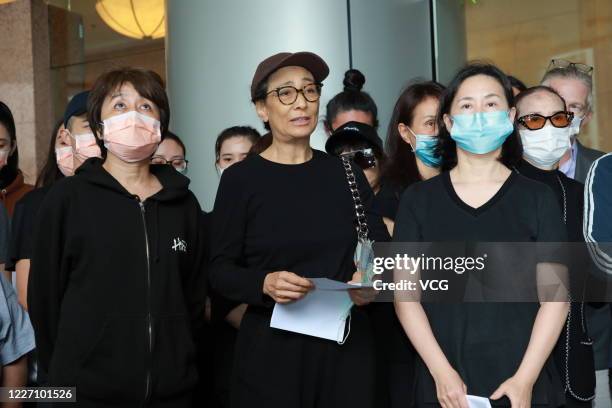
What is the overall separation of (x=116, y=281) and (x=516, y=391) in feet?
4.52

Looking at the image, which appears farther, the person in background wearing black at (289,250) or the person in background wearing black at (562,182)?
the person in background wearing black at (562,182)

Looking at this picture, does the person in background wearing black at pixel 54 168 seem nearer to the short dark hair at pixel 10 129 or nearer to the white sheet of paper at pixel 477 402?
the short dark hair at pixel 10 129

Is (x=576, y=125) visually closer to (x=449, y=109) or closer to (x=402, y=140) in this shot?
(x=402, y=140)

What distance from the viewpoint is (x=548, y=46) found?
20.1 feet

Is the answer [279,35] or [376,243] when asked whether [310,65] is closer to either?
[376,243]

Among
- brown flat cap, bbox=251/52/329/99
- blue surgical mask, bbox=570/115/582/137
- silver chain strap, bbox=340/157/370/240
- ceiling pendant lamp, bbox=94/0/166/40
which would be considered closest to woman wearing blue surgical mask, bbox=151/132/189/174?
brown flat cap, bbox=251/52/329/99

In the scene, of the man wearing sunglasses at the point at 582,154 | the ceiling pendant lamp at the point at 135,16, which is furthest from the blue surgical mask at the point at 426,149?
the ceiling pendant lamp at the point at 135,16

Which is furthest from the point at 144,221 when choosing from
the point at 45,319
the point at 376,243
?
the point at 376,243

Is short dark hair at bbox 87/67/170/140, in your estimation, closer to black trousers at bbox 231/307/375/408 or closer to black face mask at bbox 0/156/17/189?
black trousers at bbox 231/307/375/408

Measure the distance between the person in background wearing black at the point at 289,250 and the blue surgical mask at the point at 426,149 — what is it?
0.51 metres

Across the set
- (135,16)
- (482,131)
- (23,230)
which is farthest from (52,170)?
(135,16)

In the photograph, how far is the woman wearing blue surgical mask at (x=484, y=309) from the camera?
2.62 meters

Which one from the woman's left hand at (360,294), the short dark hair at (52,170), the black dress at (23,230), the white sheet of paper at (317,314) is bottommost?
the white sheet of paper at (317,314)

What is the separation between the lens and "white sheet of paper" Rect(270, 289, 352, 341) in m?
2.79
